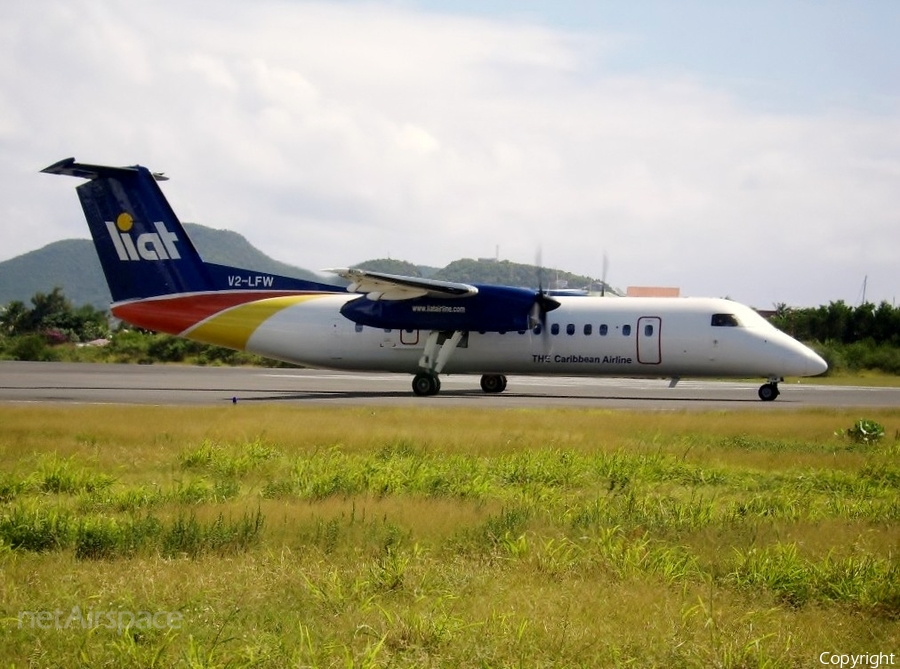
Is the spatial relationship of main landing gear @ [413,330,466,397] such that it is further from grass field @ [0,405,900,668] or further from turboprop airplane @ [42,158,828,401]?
grass field @ [0,405,900,668]

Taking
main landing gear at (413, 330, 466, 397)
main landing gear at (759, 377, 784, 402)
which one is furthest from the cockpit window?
main landing gear at (413, 330, 466, 397)

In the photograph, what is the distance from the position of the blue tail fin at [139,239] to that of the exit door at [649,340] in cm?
1262

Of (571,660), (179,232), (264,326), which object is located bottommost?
(571,660)

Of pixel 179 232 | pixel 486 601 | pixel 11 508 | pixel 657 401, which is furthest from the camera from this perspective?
pixel 179 232

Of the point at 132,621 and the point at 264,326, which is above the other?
the point at 264,326

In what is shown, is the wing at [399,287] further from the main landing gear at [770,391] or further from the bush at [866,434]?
the bush at [866,434]

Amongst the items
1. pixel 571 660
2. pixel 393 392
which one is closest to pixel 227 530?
pixel 571 660

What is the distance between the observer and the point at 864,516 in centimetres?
1184

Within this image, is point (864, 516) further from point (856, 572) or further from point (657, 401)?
point (657, 401)

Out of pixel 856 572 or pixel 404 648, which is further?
pixel 856 572

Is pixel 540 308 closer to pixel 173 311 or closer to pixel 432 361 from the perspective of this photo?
pixel 432 361

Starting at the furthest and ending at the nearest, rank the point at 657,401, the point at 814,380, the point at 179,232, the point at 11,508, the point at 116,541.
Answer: the point at 814,380 → the point at 179,232 → the point at 657,401 → the point at 11,508 → the point at 116,541

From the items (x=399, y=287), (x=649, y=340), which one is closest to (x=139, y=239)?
(x=399, y=287)

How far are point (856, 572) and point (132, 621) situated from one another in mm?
5872
